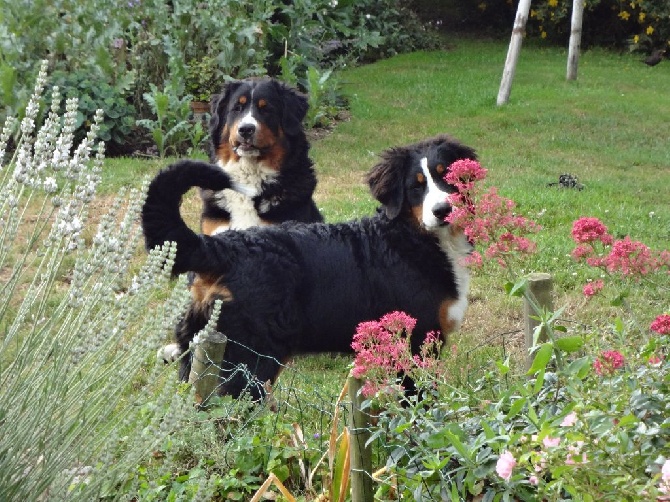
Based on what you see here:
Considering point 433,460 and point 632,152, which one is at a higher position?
point 433,460

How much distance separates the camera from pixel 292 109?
614cm

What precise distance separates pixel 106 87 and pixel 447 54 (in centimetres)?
996

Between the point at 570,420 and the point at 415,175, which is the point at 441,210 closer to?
the point at 415,175

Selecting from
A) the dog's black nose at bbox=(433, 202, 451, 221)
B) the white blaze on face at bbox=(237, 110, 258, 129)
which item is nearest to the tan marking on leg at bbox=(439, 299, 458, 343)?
the dog's black nose at bbox=(433, 202, 451, 221)

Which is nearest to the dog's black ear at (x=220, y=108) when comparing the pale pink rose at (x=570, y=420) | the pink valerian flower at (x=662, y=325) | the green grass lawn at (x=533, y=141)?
the green grass lawn at (x=533, y=141)

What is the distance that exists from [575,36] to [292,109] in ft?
33.4

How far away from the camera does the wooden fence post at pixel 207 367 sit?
3537 millimetres

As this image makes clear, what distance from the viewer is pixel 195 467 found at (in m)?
3.17

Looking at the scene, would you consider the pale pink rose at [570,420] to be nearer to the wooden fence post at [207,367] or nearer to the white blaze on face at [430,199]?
the wooden fence post at [207,367]

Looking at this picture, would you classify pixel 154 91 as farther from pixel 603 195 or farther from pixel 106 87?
pixel 603 195

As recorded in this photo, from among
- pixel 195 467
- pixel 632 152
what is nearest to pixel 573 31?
pixel 632 152

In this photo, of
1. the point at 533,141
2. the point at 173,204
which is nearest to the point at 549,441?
the point at 173,204

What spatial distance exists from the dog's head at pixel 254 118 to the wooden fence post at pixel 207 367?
2.39m

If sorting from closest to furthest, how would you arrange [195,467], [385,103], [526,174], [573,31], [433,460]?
[433,460] < [195,467] < [526,174] < [385,103] < [573,31]
